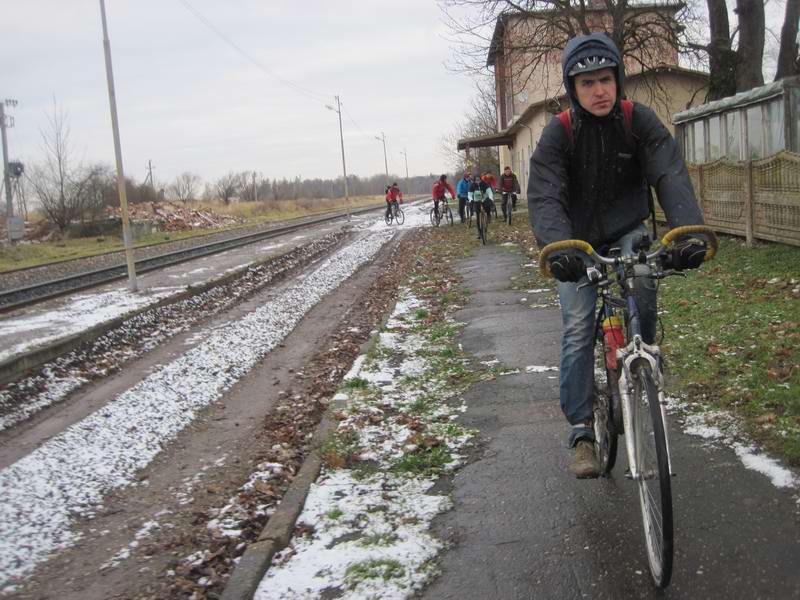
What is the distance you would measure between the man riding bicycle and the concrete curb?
1.50 m

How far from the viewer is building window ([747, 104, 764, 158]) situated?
1270 cm

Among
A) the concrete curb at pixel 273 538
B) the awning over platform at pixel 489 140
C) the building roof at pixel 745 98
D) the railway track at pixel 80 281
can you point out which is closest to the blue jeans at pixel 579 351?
the concrete curb at pixel 273 538

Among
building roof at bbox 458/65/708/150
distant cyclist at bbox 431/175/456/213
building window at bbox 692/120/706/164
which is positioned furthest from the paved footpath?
distant cyclist at bbox 431/175/456/213

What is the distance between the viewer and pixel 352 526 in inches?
150

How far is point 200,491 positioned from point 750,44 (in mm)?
18299

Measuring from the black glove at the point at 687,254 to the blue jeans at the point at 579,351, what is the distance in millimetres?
458

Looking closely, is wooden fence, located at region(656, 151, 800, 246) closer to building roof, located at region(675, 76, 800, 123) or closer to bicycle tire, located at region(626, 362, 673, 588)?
building roof, located at region(675, 76, 800, 123)

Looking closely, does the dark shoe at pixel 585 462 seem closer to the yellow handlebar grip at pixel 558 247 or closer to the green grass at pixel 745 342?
the yellow handlebar grip at pixel 558 247

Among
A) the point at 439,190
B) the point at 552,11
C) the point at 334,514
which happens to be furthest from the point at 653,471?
the point at 439,190

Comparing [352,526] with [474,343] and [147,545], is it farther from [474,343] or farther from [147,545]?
[474,343]

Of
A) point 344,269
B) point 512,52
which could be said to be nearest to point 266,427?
point 344,269

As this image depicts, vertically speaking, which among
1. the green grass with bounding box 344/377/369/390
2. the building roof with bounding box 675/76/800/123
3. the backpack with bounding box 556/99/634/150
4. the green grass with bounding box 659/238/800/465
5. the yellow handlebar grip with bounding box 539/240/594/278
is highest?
the building roof with bounding box 675/76/800/123

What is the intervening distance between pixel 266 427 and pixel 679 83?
29.4 m

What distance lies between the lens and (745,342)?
20.5ft
